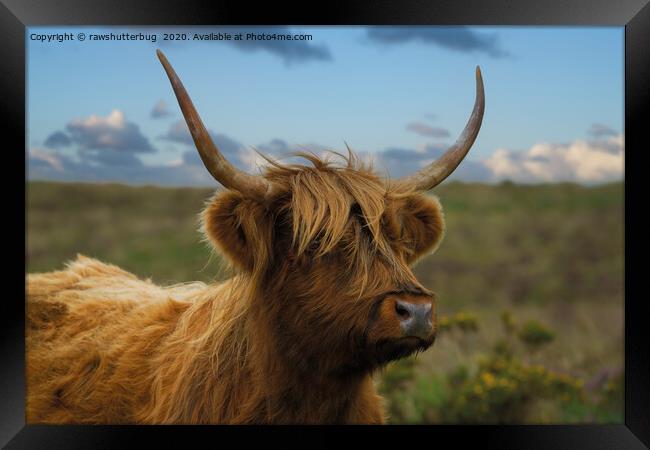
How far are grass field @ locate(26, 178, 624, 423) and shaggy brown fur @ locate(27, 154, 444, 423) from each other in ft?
1.66

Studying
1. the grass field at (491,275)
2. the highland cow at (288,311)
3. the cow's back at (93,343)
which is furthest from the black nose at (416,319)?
the cow's back at (93,343)

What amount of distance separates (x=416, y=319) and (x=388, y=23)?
66.6 inches

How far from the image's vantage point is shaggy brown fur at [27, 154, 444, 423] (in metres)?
2.93

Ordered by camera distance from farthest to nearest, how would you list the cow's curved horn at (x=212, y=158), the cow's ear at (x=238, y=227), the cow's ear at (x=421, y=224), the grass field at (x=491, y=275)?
the grass field at (x=491, y=275)
the cow's ear at (x=421, y=224)
the cow's ear at (x=238, y=227)
the cow's curved horn at (x=212, y=158)

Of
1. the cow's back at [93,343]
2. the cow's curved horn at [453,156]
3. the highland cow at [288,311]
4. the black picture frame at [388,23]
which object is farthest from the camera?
the cow's back at [93,343]

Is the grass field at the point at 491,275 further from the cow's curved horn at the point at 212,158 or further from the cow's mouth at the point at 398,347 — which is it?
the cow's mouth at the point at 398,347

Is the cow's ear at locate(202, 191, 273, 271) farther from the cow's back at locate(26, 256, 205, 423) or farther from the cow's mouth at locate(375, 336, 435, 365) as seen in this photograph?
the cow's back at locate(26, 256, 205, 423)

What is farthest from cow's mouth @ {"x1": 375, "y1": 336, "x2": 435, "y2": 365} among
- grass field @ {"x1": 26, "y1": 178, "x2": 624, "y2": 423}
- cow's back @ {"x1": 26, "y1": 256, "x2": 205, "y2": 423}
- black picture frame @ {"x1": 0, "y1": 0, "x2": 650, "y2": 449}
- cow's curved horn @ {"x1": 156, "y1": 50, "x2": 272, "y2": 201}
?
cow's back @ {"x1": 26, "y1": 256, "x2": 205, "y2": 423}

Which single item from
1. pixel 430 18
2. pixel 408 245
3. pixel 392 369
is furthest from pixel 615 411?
pixel 430 18

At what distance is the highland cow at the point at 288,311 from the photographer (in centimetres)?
287

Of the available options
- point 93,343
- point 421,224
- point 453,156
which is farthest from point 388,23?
point 93,343

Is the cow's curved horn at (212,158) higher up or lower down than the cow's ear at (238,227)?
higher up

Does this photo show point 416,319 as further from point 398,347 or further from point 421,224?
point 421,224

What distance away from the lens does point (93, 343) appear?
3893 millimetres
